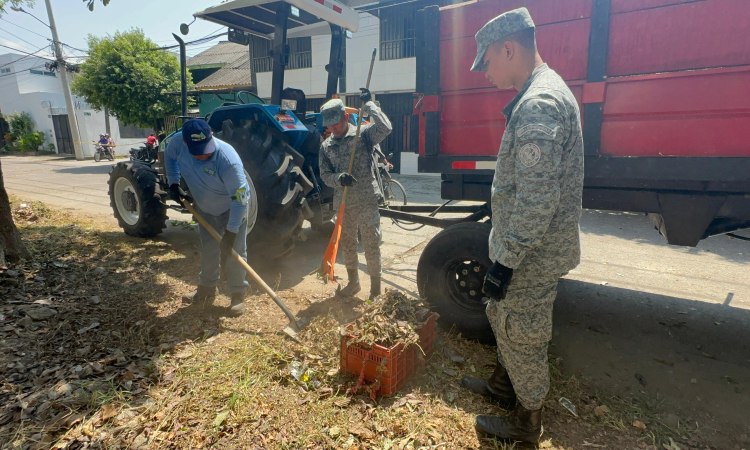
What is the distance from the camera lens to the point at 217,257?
385cm

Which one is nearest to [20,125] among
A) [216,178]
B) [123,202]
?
[123,202]

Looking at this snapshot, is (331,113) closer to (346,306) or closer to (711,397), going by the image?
(346,306)

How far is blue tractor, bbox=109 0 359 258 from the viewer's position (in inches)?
161

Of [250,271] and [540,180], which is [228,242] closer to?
[250,271]

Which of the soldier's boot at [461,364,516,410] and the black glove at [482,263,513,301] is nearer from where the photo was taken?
the black glove at [482,263,513,301]

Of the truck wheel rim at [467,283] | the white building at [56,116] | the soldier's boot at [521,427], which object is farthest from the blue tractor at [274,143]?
the white building at [56,116]

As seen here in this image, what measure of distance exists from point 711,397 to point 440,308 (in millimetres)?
1832

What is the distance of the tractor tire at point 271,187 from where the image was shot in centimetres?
401

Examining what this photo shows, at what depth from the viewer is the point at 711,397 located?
2.66 m

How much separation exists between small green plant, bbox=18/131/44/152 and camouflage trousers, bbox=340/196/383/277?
34.3 meters

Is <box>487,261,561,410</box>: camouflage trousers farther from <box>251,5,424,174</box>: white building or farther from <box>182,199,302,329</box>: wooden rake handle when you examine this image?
<box>251,5,424,174</box>: white building

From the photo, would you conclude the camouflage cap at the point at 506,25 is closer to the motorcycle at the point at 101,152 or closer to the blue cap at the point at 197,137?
the blue cap at the point at 197,137

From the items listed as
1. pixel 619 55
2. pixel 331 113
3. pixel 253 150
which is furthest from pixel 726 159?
pixel 253 150

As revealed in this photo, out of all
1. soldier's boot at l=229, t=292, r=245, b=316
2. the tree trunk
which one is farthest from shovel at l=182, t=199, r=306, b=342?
the tree trunk
